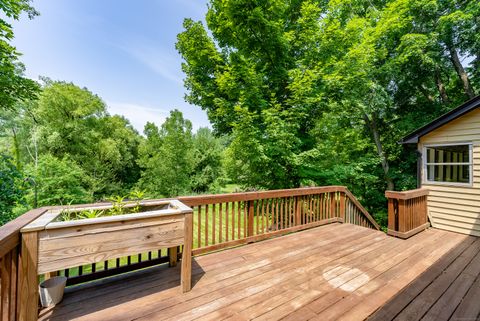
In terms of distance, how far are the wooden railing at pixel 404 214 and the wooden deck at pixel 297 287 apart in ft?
1.42

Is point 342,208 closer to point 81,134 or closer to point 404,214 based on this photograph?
point 404,214

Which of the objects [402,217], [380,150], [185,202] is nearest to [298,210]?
[402,217]

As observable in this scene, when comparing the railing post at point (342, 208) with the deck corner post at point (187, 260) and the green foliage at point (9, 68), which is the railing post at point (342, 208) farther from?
the green foliage at point (9, 68)

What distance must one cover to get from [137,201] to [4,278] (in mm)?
1153

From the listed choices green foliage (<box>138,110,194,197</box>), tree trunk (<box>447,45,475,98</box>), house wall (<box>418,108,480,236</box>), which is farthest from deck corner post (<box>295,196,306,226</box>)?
tree trunk (<box>447,45,475,98</box>)

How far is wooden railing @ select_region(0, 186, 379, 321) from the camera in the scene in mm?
1401

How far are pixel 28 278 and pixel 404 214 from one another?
511cm

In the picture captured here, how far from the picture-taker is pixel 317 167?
753cm

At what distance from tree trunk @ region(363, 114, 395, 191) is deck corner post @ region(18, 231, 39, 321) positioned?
11.4 meters

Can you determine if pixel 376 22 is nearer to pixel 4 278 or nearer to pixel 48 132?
pixel 4 278

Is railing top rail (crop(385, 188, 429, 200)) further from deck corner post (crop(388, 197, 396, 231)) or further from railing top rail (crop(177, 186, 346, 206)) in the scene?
railing top rail (crop(177, 186, 346, 206))

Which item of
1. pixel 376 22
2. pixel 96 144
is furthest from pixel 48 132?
pixel 376 22

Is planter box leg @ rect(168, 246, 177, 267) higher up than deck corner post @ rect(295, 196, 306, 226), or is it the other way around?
deck corner post @ rect(295, 196, 306, 226)

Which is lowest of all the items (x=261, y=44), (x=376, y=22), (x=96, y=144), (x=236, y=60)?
(x=96, y=144)
